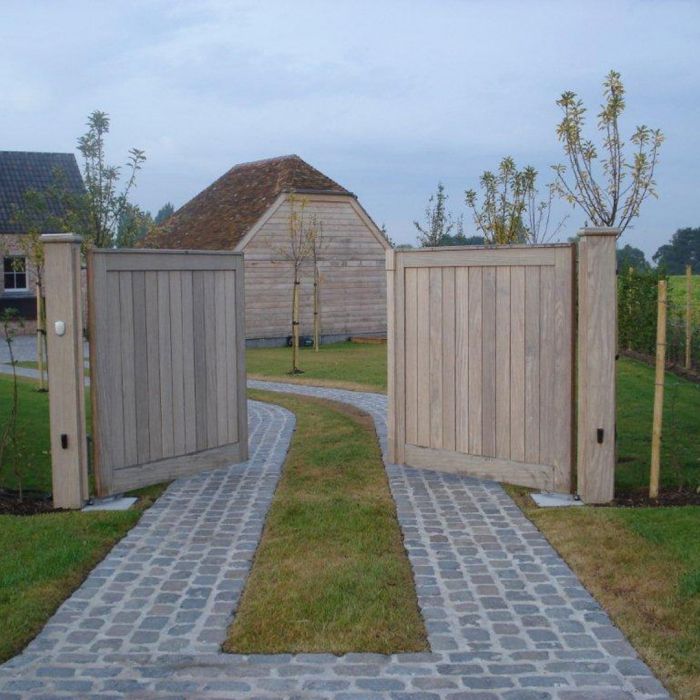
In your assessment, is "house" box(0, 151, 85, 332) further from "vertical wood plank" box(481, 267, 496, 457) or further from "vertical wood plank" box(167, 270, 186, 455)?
"vertical wood plank" box(481, 267, 496, 457)

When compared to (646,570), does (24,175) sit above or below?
above

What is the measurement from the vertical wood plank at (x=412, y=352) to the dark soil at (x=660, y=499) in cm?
210

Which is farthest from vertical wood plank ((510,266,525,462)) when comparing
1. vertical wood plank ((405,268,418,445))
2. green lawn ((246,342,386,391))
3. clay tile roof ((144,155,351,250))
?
clay tile roof ((144,155,351,250))

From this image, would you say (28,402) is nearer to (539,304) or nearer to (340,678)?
(539,304)

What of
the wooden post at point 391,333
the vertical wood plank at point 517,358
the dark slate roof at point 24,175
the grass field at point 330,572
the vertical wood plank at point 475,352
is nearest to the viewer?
the grass field at point 330,572

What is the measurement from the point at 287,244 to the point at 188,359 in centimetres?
2079

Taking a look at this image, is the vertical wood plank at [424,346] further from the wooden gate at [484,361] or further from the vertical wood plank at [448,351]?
the vertical wood plank at [448,351]

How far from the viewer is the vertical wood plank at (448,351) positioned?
8.67m

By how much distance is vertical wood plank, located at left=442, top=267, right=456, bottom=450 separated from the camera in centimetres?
867

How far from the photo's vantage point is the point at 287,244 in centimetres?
2928

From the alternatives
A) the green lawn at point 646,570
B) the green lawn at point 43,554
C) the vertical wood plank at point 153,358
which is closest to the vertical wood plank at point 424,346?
the green lawn at point 646,570

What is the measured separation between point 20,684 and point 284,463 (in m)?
5.26

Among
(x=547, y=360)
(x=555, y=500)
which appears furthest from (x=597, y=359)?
(x=555, y=500)

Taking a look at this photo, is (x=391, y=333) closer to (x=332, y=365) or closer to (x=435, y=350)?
(x=435, y=350)
